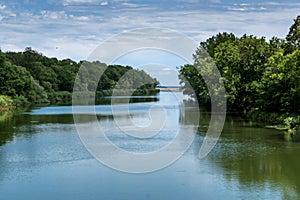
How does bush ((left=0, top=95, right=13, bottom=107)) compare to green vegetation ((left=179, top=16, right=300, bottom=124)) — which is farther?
bush ((left=0, top=95, right=13, bottom=107))

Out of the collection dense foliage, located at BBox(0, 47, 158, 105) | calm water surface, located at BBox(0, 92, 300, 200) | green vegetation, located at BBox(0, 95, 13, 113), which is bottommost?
calm water surface, located at BBox(0, 92, 300, 200)

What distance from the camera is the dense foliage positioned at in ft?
191

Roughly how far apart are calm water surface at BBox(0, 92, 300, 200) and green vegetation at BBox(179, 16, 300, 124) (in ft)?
19.0

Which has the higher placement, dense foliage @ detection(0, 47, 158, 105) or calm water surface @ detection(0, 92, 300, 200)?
dense foliage @ detection(0, 47, 158, 105)

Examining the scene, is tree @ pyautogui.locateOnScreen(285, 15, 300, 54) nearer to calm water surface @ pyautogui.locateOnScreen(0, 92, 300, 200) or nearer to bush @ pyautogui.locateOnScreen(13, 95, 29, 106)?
calm water surface @ pyautogui.locateOnScreen(0, 92, 300, 200)

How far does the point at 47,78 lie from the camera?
77750 millimetres

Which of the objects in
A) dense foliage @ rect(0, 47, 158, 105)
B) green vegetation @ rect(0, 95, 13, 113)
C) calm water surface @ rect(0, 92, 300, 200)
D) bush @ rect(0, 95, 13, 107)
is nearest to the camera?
calm water surface @ rect(0, 92, 300, 200)

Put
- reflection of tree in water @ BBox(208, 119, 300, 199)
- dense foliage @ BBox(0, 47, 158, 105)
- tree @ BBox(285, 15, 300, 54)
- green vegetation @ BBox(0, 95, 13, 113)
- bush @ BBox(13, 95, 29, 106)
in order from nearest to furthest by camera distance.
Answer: reflection of tree in water @ BBox(208, 119, 300, 199), tree @ BBox(285, 15, 300, 54), green vegetation @ BBox(0, 95, 13, 113), bush @ BBox(13, 95, 29, 106), dense foliage @ BBox(0, 47, 158, 105)

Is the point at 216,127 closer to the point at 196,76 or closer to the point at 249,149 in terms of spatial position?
the point at 249,149

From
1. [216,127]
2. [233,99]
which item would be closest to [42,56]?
[233,99]

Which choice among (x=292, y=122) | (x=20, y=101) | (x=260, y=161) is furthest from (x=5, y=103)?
(x=260, y=161)

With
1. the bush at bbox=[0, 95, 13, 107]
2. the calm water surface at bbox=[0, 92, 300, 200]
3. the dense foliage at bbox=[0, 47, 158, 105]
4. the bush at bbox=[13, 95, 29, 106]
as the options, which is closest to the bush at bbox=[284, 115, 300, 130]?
the calm water surface at bbox=[0, 92, 300, 200]

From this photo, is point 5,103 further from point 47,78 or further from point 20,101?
point 47,78

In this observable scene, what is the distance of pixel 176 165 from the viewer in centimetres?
1800
